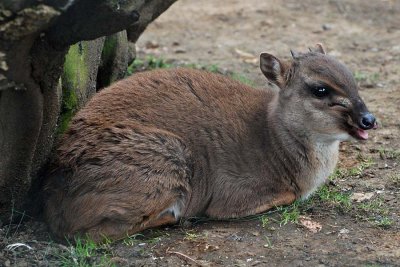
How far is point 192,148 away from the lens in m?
6.89

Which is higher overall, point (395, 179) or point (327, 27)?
point (395, 179)

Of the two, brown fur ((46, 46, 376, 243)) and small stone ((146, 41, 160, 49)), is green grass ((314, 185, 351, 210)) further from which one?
small stone ((146, 41, 160, 49))

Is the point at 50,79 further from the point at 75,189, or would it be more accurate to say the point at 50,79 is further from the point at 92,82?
the point at 92,82

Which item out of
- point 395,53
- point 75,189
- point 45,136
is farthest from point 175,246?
point 395,53

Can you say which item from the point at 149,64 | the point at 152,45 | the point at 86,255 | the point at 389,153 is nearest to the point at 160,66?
the point at 149,64

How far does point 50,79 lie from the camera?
5836 millimetres

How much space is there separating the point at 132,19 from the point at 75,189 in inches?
68.5

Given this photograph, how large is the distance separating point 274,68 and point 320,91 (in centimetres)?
55

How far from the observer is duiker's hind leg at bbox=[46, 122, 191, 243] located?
6422 millimetres

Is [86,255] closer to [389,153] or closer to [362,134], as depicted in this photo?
[362,134]

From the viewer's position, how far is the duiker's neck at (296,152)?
23.4ft

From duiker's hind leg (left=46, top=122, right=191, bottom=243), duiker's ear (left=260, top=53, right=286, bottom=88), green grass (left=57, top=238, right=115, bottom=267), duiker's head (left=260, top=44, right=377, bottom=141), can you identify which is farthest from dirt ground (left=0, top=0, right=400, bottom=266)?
duiker's ear (left=260, top=53, right=286, bottom=88)

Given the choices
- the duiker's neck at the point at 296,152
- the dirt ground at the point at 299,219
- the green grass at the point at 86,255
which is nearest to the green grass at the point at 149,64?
the dirt ground at the point at 299,219

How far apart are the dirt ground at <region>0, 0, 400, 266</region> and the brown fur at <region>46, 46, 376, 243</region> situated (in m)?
0.20
